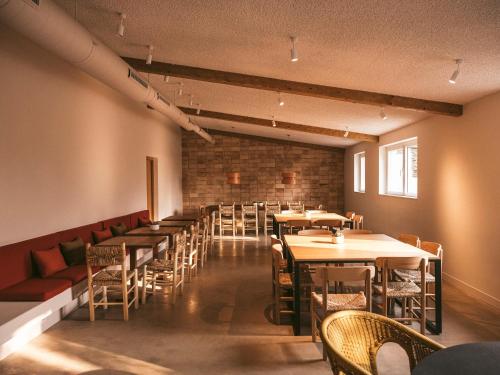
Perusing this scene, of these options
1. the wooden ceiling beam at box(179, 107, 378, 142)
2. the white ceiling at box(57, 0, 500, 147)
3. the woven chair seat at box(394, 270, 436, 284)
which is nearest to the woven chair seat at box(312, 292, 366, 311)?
the woven chair seat at box(394, 270, 436, 284)

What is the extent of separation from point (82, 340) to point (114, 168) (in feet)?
12.7

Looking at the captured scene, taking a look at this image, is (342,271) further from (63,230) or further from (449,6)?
(63,230)

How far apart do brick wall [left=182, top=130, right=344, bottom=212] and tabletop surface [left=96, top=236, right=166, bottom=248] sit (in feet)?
22.1

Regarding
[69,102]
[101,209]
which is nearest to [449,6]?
[69,102]

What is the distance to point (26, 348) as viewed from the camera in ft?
10.9

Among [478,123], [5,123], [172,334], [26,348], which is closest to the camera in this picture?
[26,348]

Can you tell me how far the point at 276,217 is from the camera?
7488 millimetres

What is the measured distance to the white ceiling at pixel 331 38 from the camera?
9.42 ft

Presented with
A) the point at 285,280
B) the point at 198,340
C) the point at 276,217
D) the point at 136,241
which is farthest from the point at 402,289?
the point at 276,217

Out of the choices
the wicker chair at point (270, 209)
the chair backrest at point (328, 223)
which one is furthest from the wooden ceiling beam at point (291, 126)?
the chair backrest at point (328, 223)

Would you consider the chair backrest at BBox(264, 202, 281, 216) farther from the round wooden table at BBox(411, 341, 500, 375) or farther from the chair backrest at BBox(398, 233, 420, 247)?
the round wooden table at BBox(411, 341, 500, 375)

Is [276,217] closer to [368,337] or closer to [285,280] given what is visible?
[285,280]

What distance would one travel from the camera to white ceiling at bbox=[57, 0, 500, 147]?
2871mm

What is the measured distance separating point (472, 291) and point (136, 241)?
14.1ft
